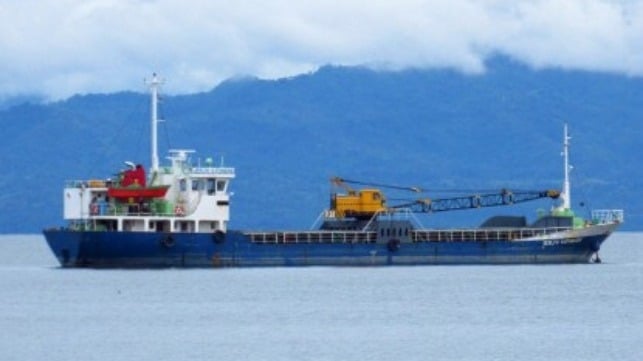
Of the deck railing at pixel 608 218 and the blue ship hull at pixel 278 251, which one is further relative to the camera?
the deck railing at pixel 608 218

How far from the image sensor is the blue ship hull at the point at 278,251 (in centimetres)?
9338

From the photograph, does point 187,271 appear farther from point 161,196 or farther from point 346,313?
point 346,313

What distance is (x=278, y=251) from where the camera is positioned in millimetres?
96938

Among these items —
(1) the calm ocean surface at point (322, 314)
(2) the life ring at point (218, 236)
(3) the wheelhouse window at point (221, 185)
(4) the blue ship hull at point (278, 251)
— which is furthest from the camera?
(3) the wheelhouse window at point (221, 185)

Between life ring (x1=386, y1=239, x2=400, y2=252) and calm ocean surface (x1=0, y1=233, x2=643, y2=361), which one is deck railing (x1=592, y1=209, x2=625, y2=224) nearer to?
calm ocean surface (x1=0, y1=233, x2=643, y2=361)

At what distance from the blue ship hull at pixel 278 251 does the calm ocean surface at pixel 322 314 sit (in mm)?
587

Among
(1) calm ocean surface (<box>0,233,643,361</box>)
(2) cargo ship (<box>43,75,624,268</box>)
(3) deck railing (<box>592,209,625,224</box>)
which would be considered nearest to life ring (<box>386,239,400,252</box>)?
(2) cargo ship (<box>43,75,624,268</box>)

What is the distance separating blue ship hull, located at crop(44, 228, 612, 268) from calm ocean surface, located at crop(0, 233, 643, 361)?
59cm

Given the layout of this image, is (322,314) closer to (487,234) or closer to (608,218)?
(487,234)

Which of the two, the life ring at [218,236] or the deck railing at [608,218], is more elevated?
the deck railing at [608,218]

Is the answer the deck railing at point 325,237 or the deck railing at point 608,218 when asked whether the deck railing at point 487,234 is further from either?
the deck railing at point 325,237

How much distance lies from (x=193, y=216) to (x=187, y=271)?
2.59 metres

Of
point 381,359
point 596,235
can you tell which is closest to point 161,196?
point 596,235

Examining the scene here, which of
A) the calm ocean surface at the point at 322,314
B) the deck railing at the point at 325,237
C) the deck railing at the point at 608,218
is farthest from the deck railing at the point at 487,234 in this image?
the deck railing at the point at 325,237
